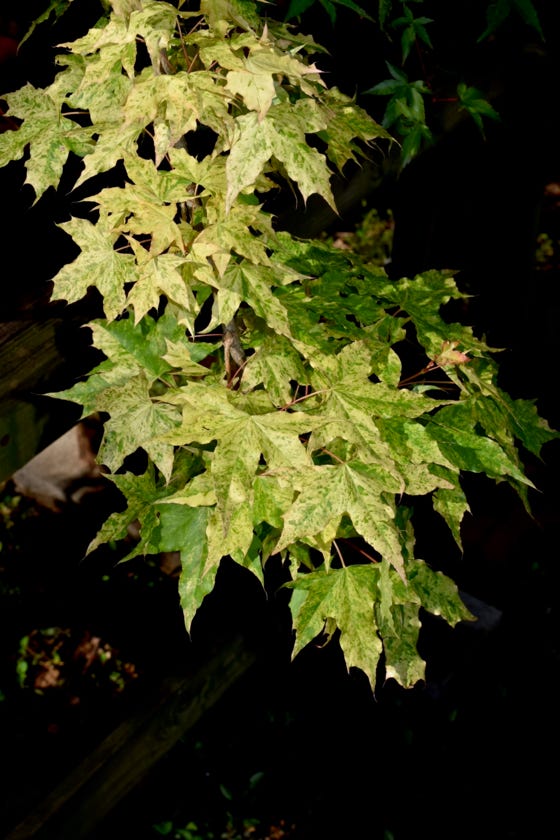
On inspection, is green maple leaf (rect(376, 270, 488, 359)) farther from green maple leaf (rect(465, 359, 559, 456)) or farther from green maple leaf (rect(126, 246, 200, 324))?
green maple leaf (rect(126, 246, 200, 324))

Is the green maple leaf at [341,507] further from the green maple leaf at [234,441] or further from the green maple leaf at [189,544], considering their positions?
the green maple leaf at [189,544]

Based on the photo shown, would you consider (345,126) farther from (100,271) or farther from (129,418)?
(129,418)

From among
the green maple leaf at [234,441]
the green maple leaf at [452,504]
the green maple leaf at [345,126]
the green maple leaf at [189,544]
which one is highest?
the green maple leaf at [345,126]

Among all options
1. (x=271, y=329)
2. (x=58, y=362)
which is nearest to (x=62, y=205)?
(x=58, y=362)

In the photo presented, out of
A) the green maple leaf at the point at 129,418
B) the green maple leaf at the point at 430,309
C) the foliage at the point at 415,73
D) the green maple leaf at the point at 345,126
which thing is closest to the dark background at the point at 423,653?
the foliage at the point at 415,73

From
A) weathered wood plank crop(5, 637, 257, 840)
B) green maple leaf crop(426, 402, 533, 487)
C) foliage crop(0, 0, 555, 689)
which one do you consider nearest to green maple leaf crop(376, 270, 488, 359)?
foliage crop(0, 0, 555, 689)
